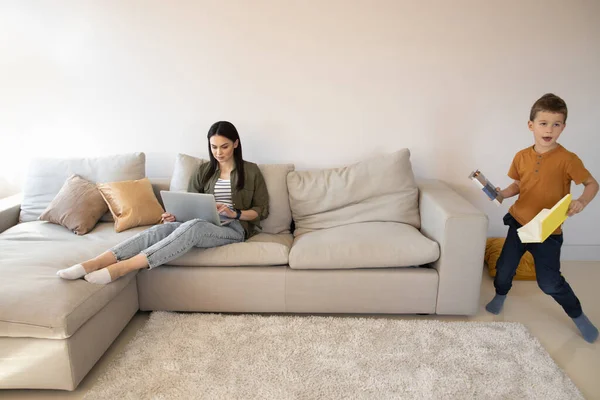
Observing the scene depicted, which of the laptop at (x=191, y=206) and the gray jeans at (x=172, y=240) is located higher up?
the laptop at (x=191, y=206)

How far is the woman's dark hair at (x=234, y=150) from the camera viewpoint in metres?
2.83

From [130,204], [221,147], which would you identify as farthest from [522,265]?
[130,204]

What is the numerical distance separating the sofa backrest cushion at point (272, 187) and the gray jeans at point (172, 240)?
0.38 metres

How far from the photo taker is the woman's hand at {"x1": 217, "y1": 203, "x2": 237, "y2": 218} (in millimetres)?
2775

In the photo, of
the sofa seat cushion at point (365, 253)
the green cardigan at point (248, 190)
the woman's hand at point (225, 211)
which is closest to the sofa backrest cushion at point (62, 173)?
the green cardigan at point (248, 190)

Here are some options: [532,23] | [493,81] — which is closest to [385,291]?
[493,81]

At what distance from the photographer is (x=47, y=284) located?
2150mm

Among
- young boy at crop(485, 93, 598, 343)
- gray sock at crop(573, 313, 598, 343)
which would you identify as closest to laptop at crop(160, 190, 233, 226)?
young boy at crop(485, 93, 598, 343)

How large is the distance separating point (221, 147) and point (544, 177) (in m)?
1.80

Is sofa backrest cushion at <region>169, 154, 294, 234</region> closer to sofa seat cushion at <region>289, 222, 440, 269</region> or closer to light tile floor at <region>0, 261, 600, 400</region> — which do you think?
sofa seat cushion at <region>289, 222, 440, 269</region>

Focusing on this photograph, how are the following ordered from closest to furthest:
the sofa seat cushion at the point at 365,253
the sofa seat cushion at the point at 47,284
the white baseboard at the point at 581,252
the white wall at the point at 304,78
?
the sofa seat cushion at the point at 47,284 < the sofa seat cushion at the point at 365,253 < the white wall at the point at 304,78 < the white baseboard at the point at 581,252

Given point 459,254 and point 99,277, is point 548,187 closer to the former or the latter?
point 459,254

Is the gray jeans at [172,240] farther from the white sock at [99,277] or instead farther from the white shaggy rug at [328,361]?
the white shaggy rug at [328,361]

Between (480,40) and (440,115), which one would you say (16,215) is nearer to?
(440,115)
